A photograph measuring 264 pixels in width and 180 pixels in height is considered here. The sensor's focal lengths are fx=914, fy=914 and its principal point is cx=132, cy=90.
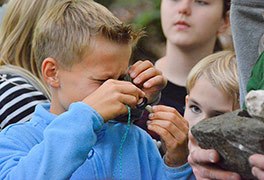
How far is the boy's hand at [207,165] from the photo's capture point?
2.57 meters

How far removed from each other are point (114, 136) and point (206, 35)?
5.78ft

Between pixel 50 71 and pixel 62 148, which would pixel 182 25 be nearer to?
pixel 50 71

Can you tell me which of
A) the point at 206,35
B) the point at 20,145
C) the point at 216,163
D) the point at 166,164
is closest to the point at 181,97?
the point at 206,35

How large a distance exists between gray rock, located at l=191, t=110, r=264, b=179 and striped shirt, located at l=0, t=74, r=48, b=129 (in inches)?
52.4

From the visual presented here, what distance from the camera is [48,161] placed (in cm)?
286

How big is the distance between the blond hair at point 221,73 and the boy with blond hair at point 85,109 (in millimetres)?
729

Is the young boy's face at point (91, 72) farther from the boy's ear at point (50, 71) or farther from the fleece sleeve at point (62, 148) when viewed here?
the fleece sleeve at point (62, 148)

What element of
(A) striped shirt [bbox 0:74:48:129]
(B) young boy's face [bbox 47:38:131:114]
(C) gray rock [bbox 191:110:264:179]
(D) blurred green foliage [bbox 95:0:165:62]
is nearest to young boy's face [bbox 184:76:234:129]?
(A) striped shirt [bbox 0:74:48:129]

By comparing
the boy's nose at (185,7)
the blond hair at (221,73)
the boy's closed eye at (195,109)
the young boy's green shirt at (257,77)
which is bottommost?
the boy's closed eye at (195,109)

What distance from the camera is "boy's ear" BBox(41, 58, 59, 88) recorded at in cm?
315

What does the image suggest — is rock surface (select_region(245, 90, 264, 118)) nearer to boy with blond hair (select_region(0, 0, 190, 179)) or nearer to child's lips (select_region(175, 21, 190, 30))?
boy with blond hair (select_region(0, 0, 190, 179))

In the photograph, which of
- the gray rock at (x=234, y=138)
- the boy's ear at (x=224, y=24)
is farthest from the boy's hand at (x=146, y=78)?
the boy's ear at (x=224, y=24)

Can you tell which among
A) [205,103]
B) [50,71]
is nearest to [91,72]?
[50,71]

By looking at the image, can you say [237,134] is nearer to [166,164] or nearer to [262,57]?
[262,57]
